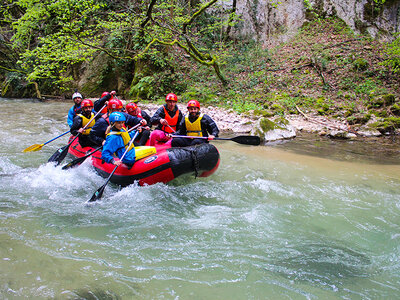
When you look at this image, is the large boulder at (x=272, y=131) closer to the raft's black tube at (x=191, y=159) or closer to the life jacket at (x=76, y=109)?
the raft's black tube at (x=191, y=159)

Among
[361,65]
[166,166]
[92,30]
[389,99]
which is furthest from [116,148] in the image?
[361,65]

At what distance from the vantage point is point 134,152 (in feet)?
15.3

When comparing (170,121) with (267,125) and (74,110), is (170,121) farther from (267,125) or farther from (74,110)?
(267,125)

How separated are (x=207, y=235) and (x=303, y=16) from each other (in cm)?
1607

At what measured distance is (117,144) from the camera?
15.1 feet

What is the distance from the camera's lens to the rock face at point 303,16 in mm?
14873

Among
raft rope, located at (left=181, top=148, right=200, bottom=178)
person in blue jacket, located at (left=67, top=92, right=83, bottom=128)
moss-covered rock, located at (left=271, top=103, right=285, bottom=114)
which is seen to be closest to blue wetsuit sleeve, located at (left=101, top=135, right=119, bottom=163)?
raft rope, located at (left=181, top=148, right=200, bottom=178)

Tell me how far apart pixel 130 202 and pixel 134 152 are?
82 centimetres

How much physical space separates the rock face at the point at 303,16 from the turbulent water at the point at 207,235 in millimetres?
12185

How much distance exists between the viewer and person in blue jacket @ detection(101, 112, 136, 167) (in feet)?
14.6

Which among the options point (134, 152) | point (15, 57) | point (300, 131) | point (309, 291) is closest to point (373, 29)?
point (300, 131)

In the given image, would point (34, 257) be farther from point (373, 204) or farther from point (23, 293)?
point (373, 204)

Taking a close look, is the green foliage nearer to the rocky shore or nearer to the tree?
the rocky shore

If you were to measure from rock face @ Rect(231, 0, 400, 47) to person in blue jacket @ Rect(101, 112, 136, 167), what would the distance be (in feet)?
42.9
